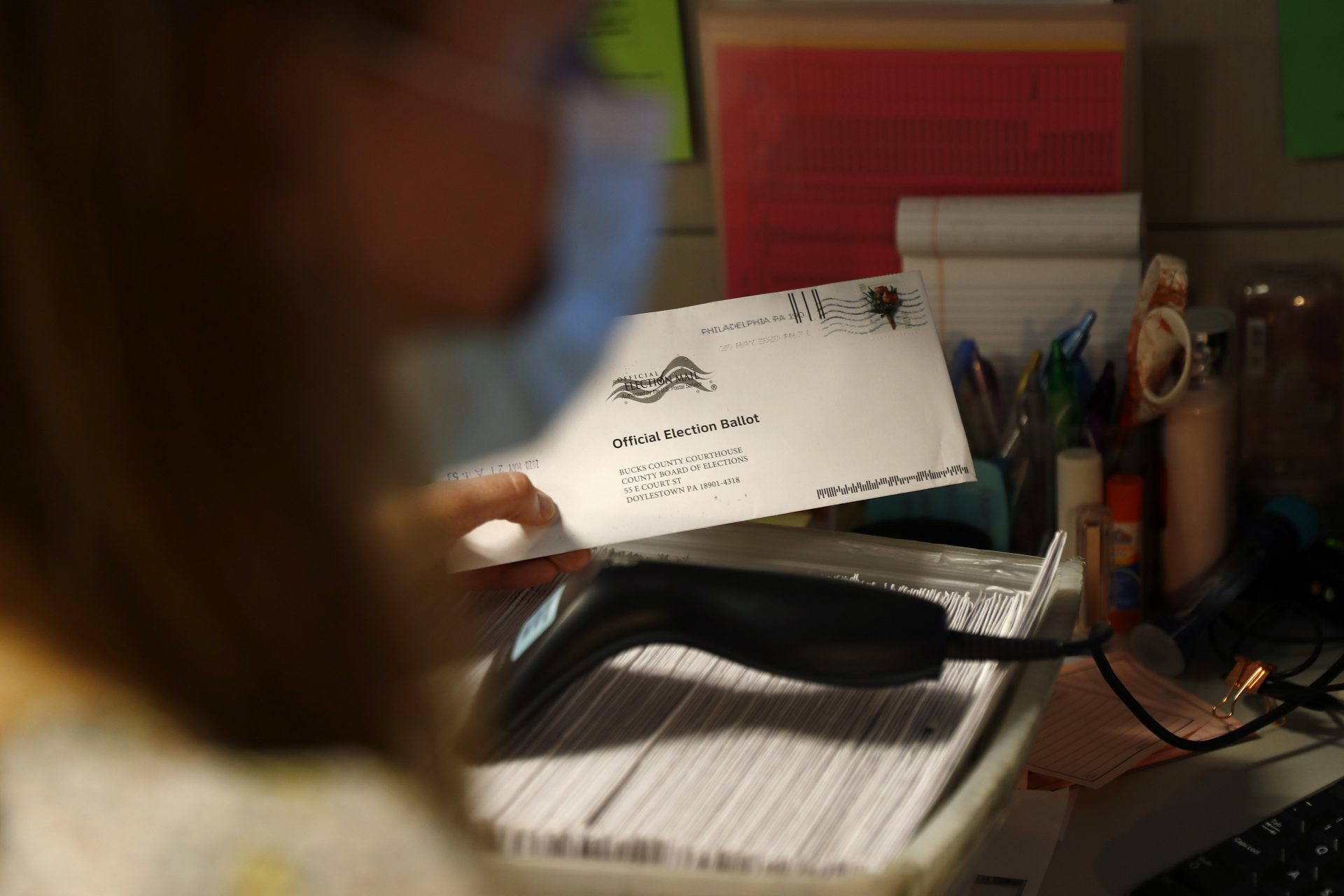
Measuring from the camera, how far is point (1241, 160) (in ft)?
2.31

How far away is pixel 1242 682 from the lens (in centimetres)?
55

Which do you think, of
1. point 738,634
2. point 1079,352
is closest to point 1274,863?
point 738,634

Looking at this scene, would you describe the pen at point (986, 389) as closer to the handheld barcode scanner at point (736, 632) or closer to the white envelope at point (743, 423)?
the white envelope at point (743, 423)

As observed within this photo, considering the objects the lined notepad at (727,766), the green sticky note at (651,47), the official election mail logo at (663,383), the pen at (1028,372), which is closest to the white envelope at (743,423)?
the official election mail logo at (663,383)

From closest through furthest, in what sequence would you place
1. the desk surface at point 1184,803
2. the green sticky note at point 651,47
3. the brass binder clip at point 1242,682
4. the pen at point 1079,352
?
the desk surface at point 1184,803 < the brass binder clip at point 1242,682 < the pen at point 1079,352 < the green sticky note at point 651,47

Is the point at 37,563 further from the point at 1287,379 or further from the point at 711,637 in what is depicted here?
the point at 1287,379

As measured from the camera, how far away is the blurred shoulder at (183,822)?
0.74 feet

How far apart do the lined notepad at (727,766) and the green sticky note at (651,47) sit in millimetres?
526

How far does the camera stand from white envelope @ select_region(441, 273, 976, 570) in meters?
0.46

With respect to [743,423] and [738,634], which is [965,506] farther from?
[738,634]

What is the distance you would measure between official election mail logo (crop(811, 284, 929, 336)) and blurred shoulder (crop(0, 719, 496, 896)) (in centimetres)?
31

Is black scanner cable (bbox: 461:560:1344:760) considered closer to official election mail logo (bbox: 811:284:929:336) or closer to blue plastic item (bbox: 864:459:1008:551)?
official election mail logo (bbox: 811:284:929:336)

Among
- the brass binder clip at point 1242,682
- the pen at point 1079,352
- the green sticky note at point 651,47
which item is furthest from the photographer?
the green sticky note at point 651,47

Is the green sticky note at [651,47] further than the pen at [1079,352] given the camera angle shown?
Yes
